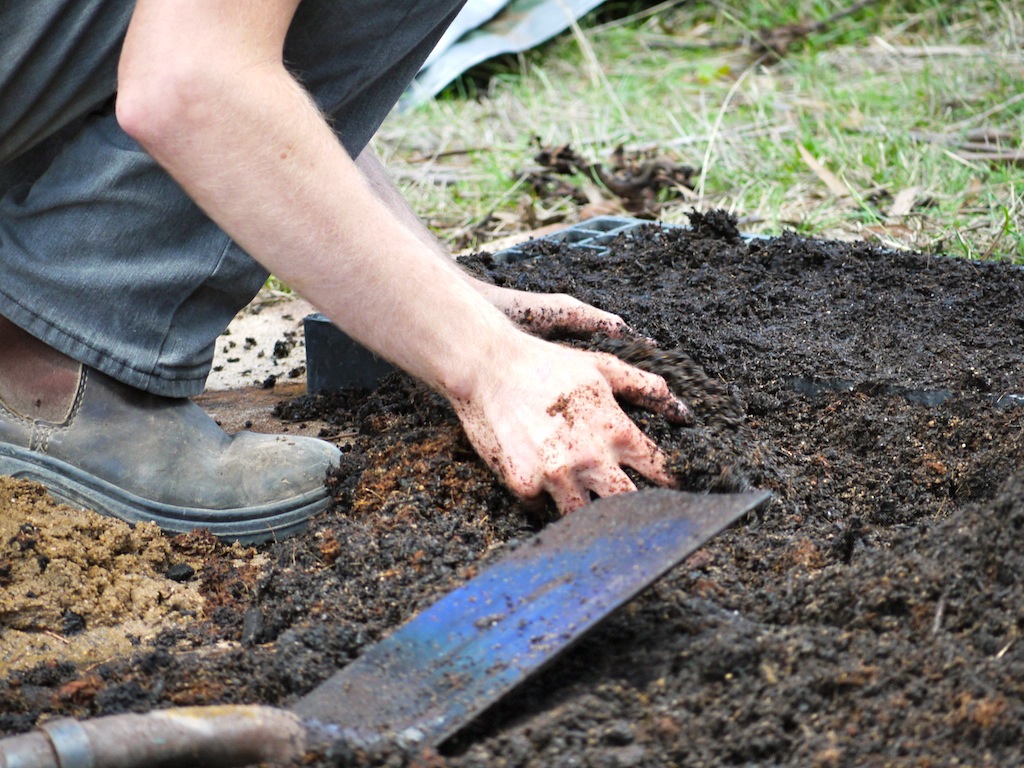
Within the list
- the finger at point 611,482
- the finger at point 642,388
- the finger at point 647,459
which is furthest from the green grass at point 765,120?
the finger at point 611,482

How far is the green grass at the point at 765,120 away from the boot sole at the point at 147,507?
1.76 meters

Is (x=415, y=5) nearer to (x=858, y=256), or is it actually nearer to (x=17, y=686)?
(x=17, y=686)

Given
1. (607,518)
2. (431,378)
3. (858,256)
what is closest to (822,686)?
(607,518)

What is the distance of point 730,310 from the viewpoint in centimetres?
233

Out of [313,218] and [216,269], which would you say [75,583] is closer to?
[216,269]

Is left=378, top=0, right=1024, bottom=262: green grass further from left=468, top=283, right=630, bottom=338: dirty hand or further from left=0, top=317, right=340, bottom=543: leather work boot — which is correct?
left=0, top=317, right=340, bottom=543: leather work boot

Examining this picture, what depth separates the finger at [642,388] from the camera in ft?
5.35

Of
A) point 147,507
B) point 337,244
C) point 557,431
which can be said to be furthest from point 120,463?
point 557,431

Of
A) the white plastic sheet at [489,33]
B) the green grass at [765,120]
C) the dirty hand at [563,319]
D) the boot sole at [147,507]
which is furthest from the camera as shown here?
the white plastic sheet at [489,33]

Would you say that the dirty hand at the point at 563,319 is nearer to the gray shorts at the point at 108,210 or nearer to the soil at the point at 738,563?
the soil at the point at 738,563

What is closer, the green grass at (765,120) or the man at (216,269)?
the man at (216,269)

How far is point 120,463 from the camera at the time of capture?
5.79 feet

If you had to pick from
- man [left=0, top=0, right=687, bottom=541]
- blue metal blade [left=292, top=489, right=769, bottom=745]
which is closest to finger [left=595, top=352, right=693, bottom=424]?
man [left=0, top=0, right=687, bottom=541]

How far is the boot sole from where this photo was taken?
176cm
